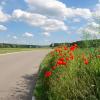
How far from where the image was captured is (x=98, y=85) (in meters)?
8.01

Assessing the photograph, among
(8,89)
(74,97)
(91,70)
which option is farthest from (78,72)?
(8,89)

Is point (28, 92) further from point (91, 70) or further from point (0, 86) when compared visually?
point (91, 70)

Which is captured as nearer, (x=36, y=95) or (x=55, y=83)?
(x=55, y=83)

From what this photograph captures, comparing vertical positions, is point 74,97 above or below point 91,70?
below

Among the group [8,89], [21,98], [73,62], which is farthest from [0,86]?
[73,62]

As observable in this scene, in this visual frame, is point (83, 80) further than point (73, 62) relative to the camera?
No

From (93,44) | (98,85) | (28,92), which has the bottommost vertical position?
(28,92)

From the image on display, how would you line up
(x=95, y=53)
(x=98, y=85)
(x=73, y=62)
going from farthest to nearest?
(x=73, y=62) → (x=95, y=53) → (x=98, y=85)

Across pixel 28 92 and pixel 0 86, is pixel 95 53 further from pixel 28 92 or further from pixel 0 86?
pixel 0 86

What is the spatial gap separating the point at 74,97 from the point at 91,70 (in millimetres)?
1162

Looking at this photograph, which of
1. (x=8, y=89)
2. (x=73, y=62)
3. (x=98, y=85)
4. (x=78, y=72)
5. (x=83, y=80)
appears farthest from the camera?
(x=8, y=89)

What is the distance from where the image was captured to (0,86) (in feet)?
47.1

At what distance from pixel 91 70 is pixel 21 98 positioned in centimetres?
349

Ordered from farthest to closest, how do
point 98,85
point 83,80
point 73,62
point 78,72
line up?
point 73,62 → point 78,72 → point 83,80 → point 98,85
